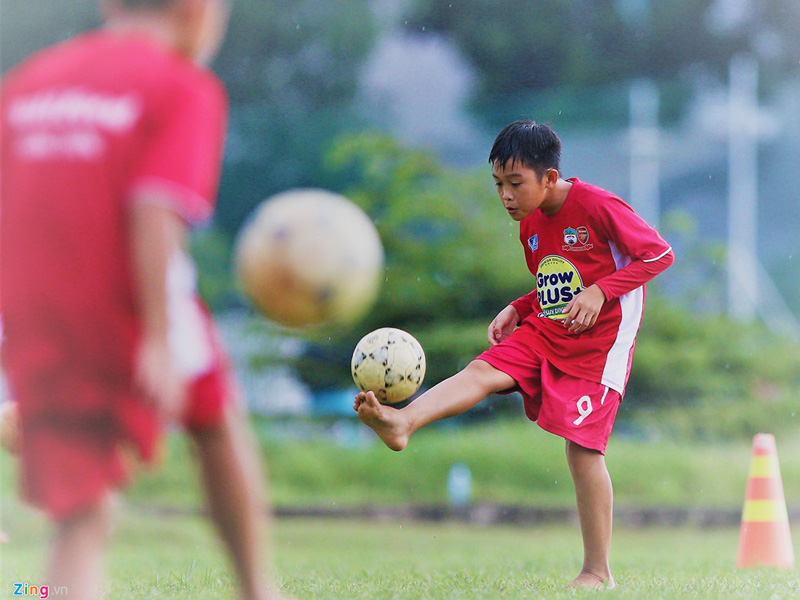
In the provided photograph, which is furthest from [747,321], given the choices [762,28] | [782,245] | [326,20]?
[326,20]

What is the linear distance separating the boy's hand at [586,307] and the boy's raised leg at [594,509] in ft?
1.36

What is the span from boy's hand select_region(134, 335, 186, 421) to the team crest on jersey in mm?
1922

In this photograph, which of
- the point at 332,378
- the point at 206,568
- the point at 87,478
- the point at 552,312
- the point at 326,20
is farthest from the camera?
the point at 326,20

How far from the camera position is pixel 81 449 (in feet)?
6.57

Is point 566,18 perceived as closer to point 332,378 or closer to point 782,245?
point 782,245

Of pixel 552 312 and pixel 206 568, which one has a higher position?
pixel 552 312

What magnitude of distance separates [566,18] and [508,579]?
9336 millimetres

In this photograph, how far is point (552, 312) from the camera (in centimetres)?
358

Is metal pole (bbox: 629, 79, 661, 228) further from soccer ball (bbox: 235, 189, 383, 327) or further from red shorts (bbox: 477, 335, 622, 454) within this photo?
soccer ball (bbox: 235, 189, 383, 327)

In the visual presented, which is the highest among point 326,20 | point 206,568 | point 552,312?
point 326,20

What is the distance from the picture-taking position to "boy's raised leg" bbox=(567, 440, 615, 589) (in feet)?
11.2

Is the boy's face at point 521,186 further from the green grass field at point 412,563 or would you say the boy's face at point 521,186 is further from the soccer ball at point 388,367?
the green grass field at point 412,563

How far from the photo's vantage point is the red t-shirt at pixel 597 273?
135 inches

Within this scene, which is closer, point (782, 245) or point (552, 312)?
point (552, 312)
